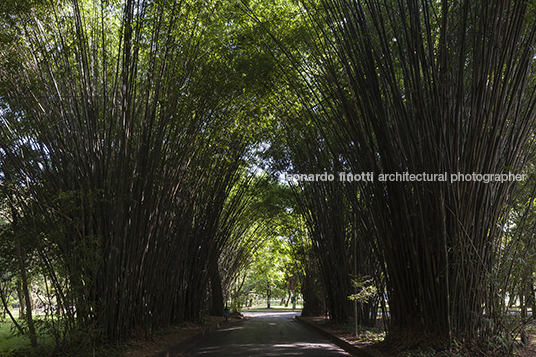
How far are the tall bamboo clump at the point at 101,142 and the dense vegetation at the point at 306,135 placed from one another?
0.09 ft

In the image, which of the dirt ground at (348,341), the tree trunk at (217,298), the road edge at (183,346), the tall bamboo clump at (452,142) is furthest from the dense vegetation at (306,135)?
the tree trunk at (217,298)

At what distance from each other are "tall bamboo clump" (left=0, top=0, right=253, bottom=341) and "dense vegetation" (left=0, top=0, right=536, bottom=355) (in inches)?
1.1

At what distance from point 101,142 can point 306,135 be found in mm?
3439

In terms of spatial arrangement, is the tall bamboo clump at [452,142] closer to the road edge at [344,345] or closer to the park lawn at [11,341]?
the road edge at [344,345]

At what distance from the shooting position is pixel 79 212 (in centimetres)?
451

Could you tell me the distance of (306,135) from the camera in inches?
279

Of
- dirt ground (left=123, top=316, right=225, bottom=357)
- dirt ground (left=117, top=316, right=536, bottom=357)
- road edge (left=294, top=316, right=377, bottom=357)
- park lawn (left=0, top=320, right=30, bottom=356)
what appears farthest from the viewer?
road edge (left=294, top=316, right=377, bottom=357)

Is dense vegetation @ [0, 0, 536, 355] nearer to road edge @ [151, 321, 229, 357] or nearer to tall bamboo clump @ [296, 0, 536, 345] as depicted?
tall bamboo clump @ [296, 0, 536, 345]

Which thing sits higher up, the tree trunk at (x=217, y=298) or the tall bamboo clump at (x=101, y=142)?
the tall bamboo clump at (x=101, y=142)

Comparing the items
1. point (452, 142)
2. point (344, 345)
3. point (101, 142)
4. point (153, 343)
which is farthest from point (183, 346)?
point (452, 142)

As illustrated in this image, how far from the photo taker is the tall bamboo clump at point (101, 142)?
432 cm

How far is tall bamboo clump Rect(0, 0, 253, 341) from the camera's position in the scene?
432cm

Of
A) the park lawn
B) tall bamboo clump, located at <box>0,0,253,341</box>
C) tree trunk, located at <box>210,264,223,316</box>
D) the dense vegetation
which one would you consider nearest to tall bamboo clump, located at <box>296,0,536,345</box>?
the dense vegetation

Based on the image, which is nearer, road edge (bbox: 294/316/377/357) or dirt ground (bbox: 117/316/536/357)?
dirt ground (bbox: 117/316/536/357)
